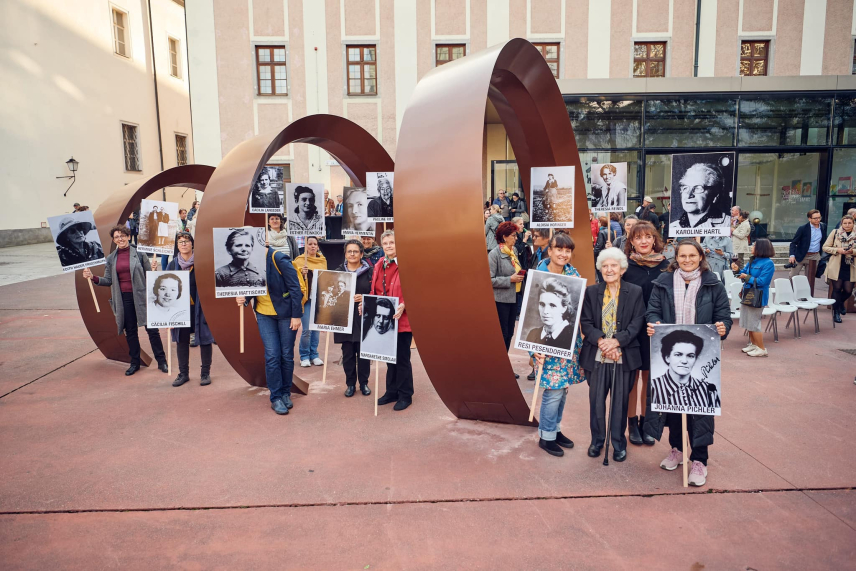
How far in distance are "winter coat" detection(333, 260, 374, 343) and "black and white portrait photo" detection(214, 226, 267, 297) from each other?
1.00 metres

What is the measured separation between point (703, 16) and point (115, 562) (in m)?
23.1

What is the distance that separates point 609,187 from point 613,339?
13.3 feet

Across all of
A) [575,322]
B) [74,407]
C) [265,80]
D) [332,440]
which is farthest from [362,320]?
[265,80]

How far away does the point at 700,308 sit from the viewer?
13.6ft

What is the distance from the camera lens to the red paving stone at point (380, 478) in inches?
133

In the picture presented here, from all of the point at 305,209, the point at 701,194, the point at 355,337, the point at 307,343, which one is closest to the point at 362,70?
the point at 305,209

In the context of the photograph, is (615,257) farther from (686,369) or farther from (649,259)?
(686,369)

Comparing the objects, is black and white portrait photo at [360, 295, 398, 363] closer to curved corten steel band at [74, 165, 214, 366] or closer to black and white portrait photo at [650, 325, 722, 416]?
black and white portrait photo at [650, 325, 722, 416]

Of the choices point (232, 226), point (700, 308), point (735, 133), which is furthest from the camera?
point (735, 133)

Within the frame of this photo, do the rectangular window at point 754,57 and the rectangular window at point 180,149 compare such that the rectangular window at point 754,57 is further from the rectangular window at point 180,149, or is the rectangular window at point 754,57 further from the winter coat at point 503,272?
the rectangular window at point 180,149

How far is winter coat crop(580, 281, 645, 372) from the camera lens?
425 centimetres

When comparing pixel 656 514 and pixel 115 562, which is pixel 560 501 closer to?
pixel 656 514

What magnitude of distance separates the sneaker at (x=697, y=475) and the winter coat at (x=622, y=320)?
818mm

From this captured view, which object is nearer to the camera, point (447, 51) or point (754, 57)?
point (754, 57)
